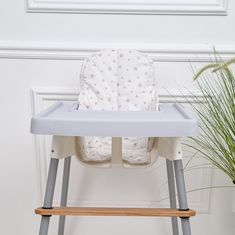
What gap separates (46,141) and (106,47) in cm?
36

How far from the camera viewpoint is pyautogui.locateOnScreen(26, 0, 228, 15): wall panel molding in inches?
40.3

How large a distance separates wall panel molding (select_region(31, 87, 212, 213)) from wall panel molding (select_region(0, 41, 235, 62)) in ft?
0.34

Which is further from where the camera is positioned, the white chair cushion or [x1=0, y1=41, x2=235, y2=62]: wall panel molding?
[x1=0, y1=41, x2=235, y2=62]: wall panel molding

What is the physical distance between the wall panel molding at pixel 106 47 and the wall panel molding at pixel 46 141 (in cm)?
10

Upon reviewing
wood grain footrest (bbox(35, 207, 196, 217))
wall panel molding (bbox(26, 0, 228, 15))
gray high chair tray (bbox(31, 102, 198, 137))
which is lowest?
wood grain footrest (bbox(35, 207, 196, 217))

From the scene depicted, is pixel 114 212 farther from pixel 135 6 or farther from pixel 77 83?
pixel 135 6

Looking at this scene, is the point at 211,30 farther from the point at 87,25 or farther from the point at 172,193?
the point at 172,193

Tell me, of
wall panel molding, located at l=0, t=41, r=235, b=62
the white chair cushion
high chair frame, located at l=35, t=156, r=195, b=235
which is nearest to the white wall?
wall panel molding, located at l=0, t=41, r=235, b=62

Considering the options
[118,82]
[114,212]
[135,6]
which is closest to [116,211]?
[114,212]

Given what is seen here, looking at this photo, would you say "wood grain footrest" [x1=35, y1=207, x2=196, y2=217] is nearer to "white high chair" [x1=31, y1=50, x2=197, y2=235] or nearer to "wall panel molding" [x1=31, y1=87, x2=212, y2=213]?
"white high chair" [x1=31, y1=50, x2=197, y2=235]

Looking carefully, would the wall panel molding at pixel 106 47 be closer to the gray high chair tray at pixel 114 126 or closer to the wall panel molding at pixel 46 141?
the wall panel molding at pixel 46 141

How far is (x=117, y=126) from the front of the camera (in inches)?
25.9

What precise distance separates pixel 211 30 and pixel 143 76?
293mm

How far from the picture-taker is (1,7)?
1.04m
